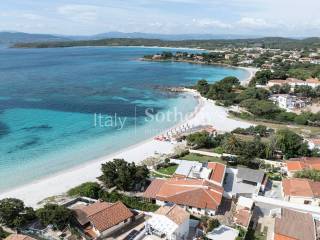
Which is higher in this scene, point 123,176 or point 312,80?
point 312,80

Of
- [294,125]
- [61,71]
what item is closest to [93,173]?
[294,125]

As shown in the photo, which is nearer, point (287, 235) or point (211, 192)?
point (287, 235)

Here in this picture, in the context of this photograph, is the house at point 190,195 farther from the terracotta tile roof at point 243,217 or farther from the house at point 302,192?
the house at point 302,192

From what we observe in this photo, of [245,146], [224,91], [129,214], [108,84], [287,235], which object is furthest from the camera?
[108,84]

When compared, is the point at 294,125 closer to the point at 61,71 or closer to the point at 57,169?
the point at 57,169

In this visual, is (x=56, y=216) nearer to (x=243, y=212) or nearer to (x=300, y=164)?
(x=243, y=212)

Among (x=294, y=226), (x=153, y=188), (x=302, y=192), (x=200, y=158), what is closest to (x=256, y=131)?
(x=200, y=158)
